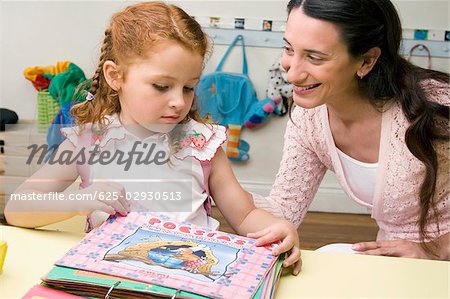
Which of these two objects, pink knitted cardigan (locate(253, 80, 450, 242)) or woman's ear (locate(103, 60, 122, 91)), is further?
pink knitted cardigan (locate(253, 80, 450, 242))

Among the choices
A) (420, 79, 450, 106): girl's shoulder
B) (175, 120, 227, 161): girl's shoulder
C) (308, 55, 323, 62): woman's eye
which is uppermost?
(308, 55, 323, 62): woman's eye

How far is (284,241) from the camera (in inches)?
38.8

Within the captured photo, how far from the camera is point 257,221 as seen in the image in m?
1.14

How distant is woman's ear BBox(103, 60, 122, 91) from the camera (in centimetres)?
117

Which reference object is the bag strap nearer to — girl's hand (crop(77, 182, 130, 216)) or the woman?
the woman

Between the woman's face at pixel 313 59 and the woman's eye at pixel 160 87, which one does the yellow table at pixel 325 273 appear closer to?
the woman's eye at pixel 160 87

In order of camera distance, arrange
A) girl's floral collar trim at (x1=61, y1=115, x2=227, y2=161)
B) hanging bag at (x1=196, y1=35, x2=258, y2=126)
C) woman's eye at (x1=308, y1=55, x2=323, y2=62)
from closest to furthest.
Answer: girl's floral collar trim at (x1=61, y1=115, x2=227, y2=161)
woman's eye at (x1=308, y1=55, x2=323, y2=62)
hanging bag at (x1=196, y1=35, x2=258, y2=126)

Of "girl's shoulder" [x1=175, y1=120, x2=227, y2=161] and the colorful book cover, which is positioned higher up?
"girl's shoulder" [x1=175, y1=120, x2=227, y2=161]

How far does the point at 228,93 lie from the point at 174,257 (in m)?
2.29

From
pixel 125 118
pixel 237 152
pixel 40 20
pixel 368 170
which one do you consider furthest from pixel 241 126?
pixel 125 118

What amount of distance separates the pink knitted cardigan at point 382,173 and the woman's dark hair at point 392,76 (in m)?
0.03

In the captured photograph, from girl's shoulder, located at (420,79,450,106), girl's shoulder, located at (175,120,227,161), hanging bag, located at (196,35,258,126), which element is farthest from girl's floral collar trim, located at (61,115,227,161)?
hanging bag, located at (196,35,258,126)

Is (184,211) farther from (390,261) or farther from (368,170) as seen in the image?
(368,170)

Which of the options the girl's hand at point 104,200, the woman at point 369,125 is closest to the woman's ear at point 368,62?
the woman at point 369,125
